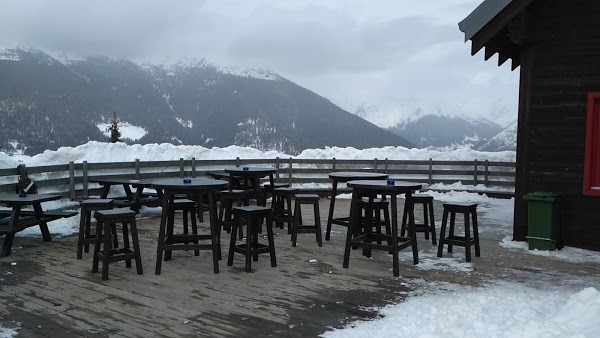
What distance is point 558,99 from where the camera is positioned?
28.5 ft

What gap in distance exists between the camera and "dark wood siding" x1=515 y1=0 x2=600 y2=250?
27.5ft

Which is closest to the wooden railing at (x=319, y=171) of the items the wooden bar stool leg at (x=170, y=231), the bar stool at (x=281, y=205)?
the bar stool at (x=281, y=205)

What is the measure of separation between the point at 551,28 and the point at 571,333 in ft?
19.7

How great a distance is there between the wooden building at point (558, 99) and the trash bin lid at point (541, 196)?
24 cm

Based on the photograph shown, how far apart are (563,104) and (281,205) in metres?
5.22

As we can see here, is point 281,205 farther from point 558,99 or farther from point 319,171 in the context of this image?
point 319,171

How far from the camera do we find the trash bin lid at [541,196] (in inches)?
331

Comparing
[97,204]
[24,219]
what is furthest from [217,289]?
[24,219]

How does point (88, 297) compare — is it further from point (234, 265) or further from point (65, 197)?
point (65, 197)

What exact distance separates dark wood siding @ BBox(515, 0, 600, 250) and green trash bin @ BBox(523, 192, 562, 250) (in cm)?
24

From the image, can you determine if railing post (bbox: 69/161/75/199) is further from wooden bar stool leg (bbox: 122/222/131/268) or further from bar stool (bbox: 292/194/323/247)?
bar stool (bbox: 292/194/323/247)

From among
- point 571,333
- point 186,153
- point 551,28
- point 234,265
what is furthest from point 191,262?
point 186,153

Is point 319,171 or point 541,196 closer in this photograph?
point 541,196

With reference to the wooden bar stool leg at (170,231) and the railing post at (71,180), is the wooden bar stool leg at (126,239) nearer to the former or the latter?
the wooden bar stool leg at (170,231)
